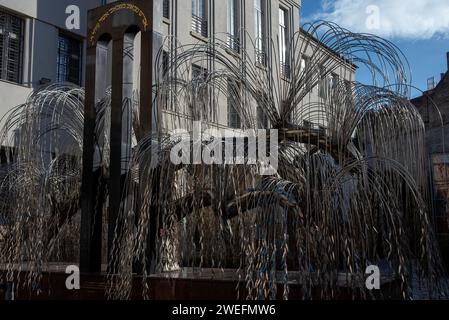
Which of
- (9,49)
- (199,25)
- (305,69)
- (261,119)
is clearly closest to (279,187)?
(261,119)

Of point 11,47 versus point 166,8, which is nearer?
point 11,47

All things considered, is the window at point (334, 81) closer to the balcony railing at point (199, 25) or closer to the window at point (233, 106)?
the window at point (233, 106)

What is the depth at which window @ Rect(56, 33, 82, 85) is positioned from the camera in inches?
562

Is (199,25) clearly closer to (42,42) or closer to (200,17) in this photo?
(200,17)

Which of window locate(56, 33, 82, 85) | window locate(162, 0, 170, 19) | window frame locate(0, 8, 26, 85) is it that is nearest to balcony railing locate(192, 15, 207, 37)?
window locate(162, 0, 170, 19)

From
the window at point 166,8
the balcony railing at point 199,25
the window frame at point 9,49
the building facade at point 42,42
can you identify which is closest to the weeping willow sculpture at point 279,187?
the building facade at point 42,42

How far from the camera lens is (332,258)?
471 centimetres

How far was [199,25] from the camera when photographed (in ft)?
59.3

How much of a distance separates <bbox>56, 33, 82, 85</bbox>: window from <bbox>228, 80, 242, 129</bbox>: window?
9.15 m

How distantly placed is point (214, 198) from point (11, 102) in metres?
8.84

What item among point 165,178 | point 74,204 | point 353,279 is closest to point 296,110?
point 165,178

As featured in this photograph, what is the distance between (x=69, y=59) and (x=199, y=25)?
17.3 ft

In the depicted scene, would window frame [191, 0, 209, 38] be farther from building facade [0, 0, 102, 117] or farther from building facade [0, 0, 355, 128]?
building facade [0, 0, 102, 117]
